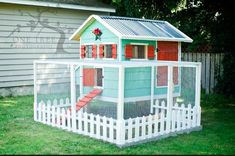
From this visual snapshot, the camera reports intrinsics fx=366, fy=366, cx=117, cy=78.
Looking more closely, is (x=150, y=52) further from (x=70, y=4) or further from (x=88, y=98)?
(x=70, y=4)

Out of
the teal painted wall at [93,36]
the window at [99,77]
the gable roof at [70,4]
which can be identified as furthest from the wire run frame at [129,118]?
the gable roof at [70,4]

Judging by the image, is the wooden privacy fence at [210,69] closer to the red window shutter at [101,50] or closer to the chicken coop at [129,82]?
the chicken coop at [129,82]

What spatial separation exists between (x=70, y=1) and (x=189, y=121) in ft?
30.9

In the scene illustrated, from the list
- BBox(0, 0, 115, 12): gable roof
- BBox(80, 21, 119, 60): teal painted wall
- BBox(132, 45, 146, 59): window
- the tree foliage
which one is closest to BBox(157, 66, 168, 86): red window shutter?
BBox(132, 45, 146, 59): window

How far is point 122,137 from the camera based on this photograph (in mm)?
7594


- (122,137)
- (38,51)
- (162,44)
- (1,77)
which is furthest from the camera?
(38,51)

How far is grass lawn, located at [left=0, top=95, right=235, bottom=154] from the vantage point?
24.1ft

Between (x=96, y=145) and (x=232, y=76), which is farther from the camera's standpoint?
(x=232, y=76)

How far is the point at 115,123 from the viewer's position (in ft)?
27.6

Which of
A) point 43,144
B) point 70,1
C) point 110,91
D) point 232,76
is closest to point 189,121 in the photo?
point 110,91

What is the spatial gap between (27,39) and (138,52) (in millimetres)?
6659

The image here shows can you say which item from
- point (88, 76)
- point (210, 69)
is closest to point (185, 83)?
point (88, 76)

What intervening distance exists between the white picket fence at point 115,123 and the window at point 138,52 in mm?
1717

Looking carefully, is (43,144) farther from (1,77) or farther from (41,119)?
(1,77)
